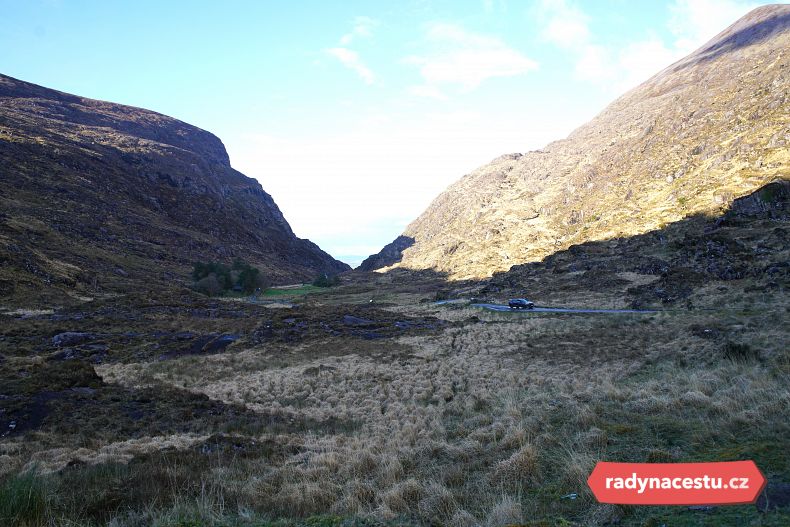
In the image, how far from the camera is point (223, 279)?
272 ft

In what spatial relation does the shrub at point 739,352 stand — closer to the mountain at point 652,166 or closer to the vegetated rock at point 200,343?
the vegetated rock at point 200,343

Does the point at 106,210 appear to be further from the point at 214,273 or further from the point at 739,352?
the point at 739,352

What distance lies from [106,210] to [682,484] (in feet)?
407

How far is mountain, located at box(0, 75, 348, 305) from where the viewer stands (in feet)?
204

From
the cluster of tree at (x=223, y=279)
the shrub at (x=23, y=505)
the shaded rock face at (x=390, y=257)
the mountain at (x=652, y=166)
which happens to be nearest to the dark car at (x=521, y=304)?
the mountain at (x=652, y=166)

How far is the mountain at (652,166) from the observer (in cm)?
7419

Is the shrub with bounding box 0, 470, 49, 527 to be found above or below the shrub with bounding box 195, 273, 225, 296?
below

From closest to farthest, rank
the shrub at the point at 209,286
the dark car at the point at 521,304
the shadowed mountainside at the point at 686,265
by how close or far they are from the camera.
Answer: the shadowed mountainside at the point at 686,265
the dark car at the point at 521,304
the shrub at the point at 209,286

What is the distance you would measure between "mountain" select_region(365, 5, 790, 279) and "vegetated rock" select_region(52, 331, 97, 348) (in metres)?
76.7

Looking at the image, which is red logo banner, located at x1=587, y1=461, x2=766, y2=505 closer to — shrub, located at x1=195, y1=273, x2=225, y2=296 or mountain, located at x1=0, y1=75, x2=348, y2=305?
mountain, located at x1=0, y1=75, x2=348, y2=305

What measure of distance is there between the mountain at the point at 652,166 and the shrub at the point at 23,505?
253ft

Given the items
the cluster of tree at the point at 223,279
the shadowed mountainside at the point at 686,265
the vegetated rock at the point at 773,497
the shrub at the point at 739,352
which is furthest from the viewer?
the cluster of tree at the point at 223,279

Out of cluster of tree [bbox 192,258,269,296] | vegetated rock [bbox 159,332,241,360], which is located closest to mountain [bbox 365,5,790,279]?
cluster of tree [bbox 192,258,269,296]

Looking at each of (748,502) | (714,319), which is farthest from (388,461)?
(714,319)
